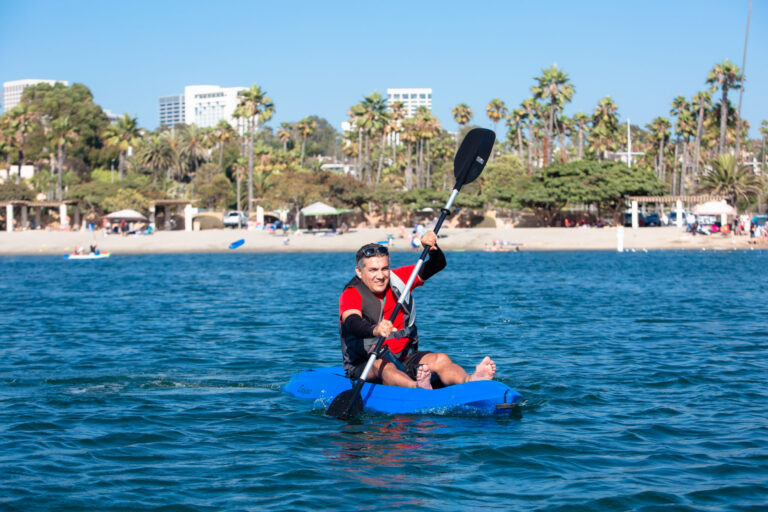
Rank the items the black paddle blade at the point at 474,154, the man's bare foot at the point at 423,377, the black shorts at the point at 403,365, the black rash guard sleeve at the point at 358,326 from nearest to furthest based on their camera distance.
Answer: the black rash guard sleeve at the point at 358,326, the man's bare foot at the point at 423,377, the black shorts at the point at 403,365, the black paddle blade at the point at 474,154

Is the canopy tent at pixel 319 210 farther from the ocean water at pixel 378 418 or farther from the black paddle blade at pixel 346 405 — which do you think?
the black paddle blade at pixel 346 405

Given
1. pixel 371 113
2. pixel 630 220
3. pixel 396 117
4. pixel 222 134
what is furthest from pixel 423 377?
pixel 222 134

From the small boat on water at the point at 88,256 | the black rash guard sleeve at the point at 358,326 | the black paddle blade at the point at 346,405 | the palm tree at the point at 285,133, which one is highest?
the palm tree at the point at 285,133

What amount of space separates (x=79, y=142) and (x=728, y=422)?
83784mm

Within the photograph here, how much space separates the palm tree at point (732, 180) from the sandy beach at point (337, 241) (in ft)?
20.2

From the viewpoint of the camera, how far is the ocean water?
5.92 meters

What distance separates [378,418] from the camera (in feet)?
25.5

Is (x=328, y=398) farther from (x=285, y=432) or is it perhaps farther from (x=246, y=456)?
(x=246, y=456)

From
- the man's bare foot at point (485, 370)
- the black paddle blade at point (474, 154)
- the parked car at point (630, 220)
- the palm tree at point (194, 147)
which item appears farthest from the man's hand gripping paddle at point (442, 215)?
the palm tree at point (194, 147)

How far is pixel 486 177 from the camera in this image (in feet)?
242

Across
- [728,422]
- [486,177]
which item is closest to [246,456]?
[728,422]

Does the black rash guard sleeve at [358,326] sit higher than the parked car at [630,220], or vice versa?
the parked car at [630,220]

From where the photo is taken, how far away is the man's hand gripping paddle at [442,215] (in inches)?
294

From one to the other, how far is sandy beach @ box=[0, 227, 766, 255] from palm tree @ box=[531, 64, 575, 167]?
16307mm
